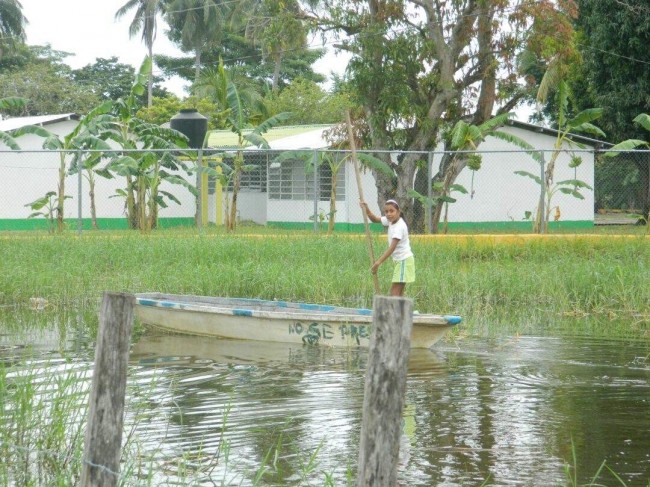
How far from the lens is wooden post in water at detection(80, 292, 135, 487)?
16.5 feet

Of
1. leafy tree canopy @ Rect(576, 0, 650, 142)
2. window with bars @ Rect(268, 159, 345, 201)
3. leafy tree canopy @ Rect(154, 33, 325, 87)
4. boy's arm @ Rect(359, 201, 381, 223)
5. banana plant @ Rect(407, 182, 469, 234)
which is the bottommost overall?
boy's arm @ Rect(359, 201, 381, 223)

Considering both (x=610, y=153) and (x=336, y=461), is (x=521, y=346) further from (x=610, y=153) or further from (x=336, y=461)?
(x=610, y=153)

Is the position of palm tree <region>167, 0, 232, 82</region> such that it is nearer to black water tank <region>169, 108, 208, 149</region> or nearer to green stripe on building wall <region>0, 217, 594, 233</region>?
green stripe on building wall <region>0, 217, 594, 233</region>

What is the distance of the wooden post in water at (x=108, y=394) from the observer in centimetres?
502

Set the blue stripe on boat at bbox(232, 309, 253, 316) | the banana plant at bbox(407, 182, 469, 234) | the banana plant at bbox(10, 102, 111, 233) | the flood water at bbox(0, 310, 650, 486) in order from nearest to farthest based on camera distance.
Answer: the flood water at bbox(0, 310, 650, 486) < the blue stripe on boat at bbox(232, 309, 253, 316) < the banana plant at bbox(10, 102, 111, 233) < the banana plant at bbox(407, 182, 469, 234)

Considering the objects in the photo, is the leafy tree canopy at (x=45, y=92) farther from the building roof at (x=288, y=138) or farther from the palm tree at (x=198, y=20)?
the building roof at (x=288, y=138)

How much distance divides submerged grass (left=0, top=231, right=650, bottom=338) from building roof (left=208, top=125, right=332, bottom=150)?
37.3 ft

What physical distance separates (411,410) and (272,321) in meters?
4.06

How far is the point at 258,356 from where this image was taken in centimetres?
1245

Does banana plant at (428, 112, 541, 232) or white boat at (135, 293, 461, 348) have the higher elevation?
banana plant at (428, 112, 541, 232)

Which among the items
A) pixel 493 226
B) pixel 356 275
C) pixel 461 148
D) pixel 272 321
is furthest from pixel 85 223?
pixel 272 321

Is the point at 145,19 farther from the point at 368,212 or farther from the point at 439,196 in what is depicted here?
the point at 368,212

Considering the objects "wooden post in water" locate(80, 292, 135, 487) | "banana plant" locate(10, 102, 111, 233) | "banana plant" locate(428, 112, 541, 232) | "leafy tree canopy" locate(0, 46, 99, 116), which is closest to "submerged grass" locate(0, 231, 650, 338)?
"banana plant" locate(10, 102, 111, 233)

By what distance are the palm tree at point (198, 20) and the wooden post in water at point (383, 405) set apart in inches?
1990
